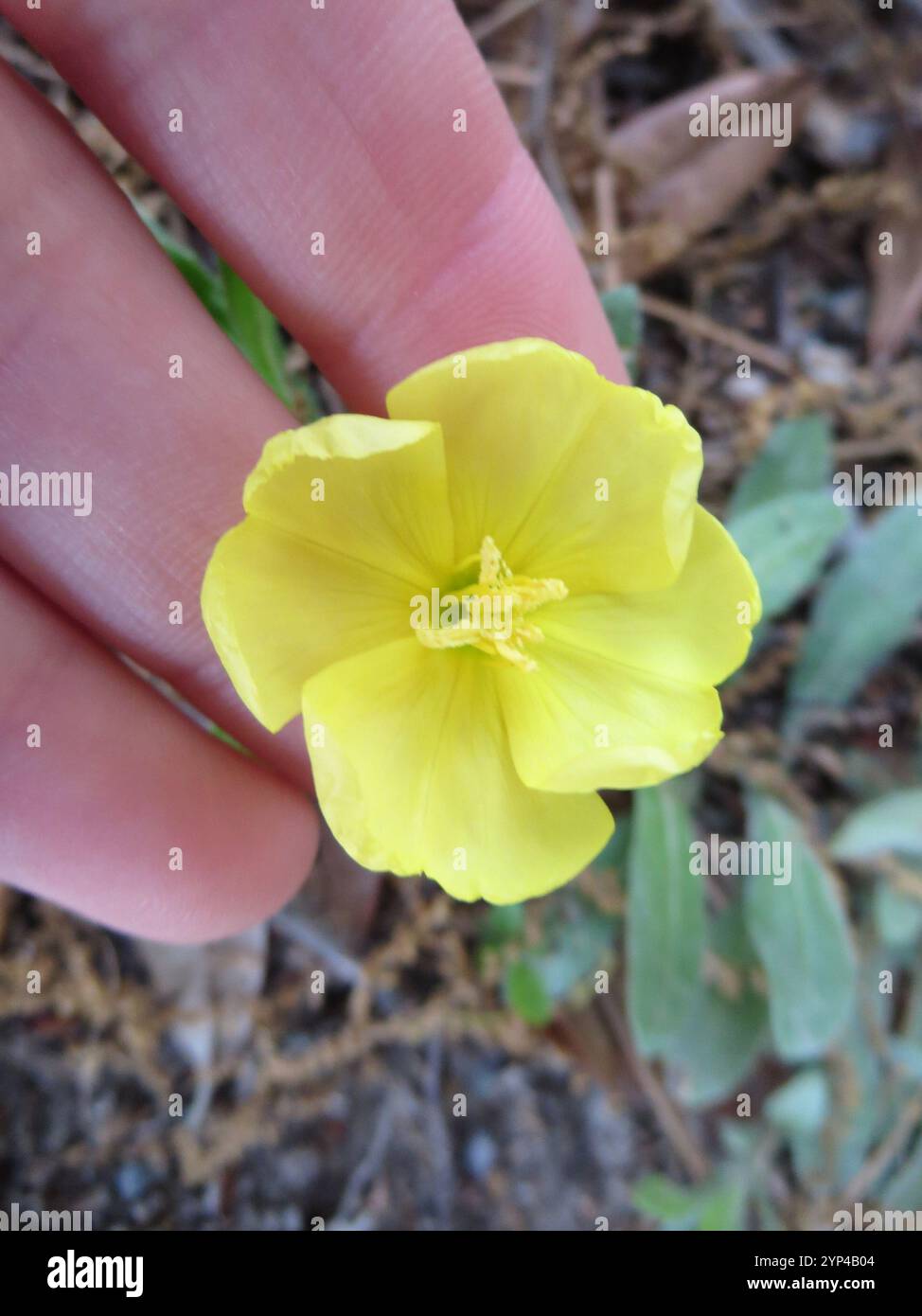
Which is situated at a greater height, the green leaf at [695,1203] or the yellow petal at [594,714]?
the yellow petal at [594,714]

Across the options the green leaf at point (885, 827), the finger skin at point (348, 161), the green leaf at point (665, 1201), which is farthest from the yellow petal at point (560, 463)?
the green leaf at point (665, 1201)

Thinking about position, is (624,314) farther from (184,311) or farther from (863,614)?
(863,614)

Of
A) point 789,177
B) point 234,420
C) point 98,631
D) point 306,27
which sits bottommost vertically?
point 98,631

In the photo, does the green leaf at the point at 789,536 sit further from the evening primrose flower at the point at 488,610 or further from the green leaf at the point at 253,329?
the green leaf at the point at 253,329

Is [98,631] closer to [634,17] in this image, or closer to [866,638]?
[866,638]

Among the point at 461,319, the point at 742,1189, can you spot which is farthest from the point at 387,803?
the point at 742,1189

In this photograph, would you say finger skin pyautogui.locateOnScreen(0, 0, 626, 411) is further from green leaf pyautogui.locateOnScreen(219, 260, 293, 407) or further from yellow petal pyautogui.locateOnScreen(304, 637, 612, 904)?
yellow petal pyautogui.locateOnScreen(304, 637, 612, 904)
